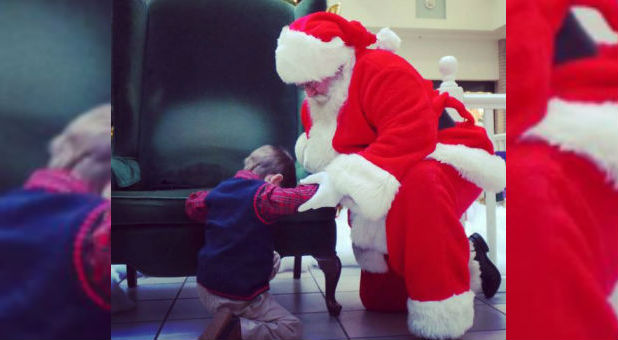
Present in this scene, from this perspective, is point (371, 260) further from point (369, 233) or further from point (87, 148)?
point (87, 148)

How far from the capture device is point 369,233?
128 centimetres

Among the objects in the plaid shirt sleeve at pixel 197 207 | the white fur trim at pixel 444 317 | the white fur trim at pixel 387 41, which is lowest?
the white fur trim at pixel 444 317

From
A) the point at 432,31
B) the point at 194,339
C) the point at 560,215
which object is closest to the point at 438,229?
the point at 560,215

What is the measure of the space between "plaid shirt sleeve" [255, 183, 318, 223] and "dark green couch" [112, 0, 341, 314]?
1.89 feet

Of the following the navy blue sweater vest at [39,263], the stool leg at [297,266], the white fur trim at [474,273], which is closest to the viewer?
the navy blue sweater vest at [39,263]

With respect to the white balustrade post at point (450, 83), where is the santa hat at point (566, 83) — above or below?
below

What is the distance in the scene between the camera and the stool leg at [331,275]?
4.60 ft

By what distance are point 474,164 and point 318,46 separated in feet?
1.71

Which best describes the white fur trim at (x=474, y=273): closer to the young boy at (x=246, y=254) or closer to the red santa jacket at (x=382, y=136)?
the red santa jacket at (x=382, y=136)

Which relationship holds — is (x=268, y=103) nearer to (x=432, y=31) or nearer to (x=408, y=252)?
(x=408, y=252)

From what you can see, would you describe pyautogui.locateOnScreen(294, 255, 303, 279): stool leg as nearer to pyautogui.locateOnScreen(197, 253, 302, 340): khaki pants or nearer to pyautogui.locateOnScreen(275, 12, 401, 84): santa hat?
pyautogui.locateOnScreen(197, 253, 302, 340): khaki pants

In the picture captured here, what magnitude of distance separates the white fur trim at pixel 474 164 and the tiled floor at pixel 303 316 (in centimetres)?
Result: 42

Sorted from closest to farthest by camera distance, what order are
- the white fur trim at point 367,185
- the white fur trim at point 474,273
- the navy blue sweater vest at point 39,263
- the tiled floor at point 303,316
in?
the navy blue sweater vest at point 39,263, the white fur trim at point 367,185, the tiled floor at point 303,316, the white fur trim at point 474,273

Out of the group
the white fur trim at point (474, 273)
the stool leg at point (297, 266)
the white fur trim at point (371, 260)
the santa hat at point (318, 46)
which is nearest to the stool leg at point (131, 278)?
the stool leg at point (297, 266)
